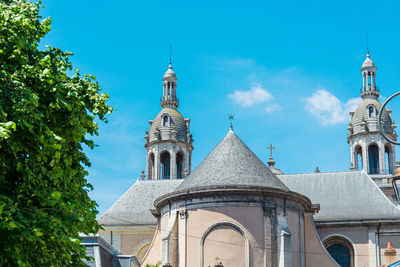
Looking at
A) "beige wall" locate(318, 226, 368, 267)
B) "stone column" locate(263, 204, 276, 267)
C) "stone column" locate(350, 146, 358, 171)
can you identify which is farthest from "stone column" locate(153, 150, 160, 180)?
"stone column" locate(263, 204, 276, 267)

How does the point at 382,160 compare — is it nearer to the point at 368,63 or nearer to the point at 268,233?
the point at 368,63

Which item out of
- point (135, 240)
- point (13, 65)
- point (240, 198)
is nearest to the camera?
point (13, 65)

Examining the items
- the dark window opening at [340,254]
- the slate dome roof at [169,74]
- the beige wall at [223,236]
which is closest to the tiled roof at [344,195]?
the dark window opening at [340,254]

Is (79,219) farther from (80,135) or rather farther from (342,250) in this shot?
(342,250)

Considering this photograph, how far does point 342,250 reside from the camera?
39.0 meters

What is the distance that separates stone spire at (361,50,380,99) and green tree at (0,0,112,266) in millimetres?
44522

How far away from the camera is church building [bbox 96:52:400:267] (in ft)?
102

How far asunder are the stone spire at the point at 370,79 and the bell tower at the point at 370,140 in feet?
2.22

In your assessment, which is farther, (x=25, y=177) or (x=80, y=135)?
(x=80, y=135)

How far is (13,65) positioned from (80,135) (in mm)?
1875

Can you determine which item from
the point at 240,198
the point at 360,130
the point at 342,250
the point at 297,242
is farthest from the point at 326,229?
the point at 360,130

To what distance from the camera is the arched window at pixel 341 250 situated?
126ft

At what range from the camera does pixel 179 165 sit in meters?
54.4

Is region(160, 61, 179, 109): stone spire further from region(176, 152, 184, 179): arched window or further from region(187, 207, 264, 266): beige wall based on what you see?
region(187, 207, 264, 266): beige wall
